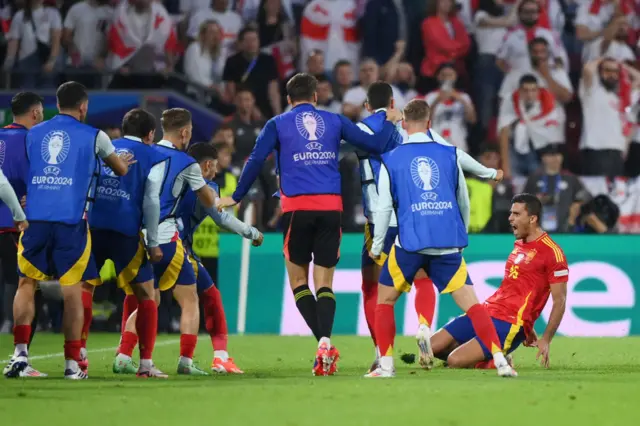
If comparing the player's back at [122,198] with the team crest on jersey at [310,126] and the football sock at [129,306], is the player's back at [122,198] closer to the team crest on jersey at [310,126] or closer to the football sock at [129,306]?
the football sock at [129,306]

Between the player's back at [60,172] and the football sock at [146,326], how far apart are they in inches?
37.6

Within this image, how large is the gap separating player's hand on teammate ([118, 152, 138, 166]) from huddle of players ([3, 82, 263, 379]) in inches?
0.4

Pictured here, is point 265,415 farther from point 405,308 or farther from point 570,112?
point 570,112

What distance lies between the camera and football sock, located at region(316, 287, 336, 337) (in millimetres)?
8961

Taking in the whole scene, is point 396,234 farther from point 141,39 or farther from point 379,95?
point 141,39

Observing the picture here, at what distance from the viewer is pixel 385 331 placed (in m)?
8.39

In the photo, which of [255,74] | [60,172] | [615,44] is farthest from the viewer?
[255,74]

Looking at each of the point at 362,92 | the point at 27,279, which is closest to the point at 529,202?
the point at 27,279

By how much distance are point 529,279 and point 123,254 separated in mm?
3444

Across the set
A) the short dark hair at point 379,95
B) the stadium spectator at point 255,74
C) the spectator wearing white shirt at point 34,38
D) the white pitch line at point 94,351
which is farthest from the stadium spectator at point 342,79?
the short dark hair at point 379,95

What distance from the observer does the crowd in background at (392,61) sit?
17578 millimetres

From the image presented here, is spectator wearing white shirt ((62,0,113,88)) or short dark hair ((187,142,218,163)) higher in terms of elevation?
spectator wearing white shirt ((62,0,113,88))

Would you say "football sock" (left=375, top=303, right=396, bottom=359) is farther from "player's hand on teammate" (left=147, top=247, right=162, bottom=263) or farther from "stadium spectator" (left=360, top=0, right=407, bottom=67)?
"stadium spectator" (left=360, top=0, right=407, bottom=67)

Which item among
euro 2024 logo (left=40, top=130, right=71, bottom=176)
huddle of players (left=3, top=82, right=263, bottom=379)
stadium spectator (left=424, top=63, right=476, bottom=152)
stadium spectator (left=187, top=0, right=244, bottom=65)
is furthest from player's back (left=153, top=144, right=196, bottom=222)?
stadium spectator (left=187, top=0, right=244, bottom=65)
